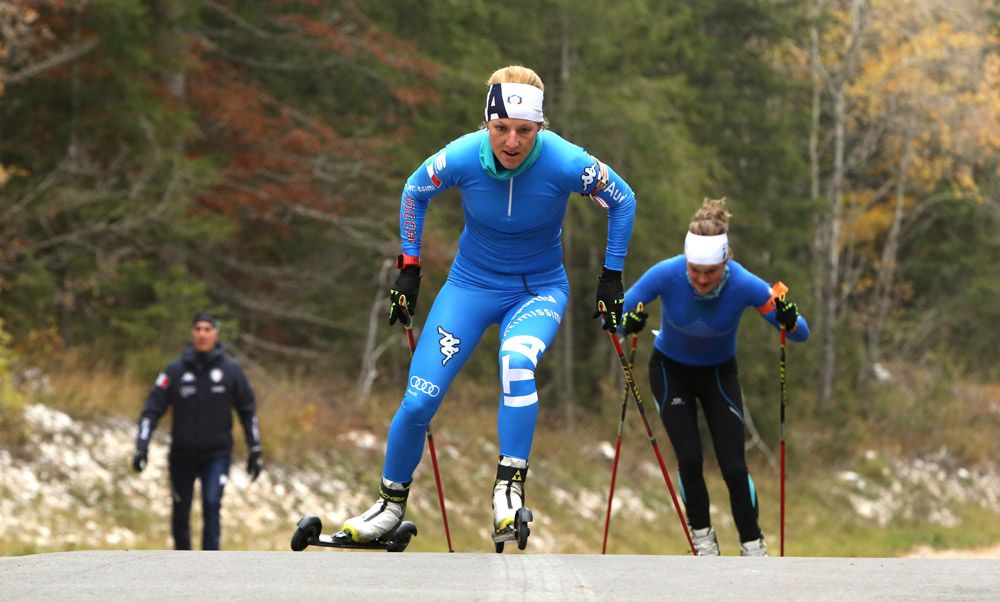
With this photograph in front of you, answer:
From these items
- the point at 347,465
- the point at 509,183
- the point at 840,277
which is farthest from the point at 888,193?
the point at 509,183

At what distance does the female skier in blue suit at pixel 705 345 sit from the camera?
30.4ft

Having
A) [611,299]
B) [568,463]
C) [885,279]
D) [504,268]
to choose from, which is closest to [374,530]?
[504,268]

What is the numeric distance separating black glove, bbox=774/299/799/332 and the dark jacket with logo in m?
5.00

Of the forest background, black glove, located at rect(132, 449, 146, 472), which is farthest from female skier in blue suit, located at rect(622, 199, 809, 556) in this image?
the forest background

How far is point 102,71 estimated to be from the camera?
68.6 feet

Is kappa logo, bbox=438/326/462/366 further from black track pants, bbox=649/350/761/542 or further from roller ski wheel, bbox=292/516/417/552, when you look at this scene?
black track pants, bbox=649/350/761/542

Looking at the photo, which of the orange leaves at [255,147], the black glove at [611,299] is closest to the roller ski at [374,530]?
the black glove at [611,299]

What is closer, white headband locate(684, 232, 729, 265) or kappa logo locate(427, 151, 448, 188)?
kappa logo locate(427, 151, 448, 188)

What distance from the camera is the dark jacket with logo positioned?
12281 mm

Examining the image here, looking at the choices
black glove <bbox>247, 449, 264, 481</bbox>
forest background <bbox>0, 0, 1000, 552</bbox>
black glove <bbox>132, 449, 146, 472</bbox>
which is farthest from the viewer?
forest background <bbox>0, 0, 1000, 552</bbox>

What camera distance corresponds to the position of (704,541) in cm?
948

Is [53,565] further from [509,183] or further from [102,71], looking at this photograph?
[102,71]

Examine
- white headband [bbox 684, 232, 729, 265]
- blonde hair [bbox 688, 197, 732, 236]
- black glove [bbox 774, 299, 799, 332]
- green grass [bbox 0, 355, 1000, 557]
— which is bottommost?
green grass [bbox 0, 355, 1000, 557]

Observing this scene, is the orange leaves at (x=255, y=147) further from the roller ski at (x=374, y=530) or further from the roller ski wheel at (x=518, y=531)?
the roller ski wheel at (x=518, y=531)
